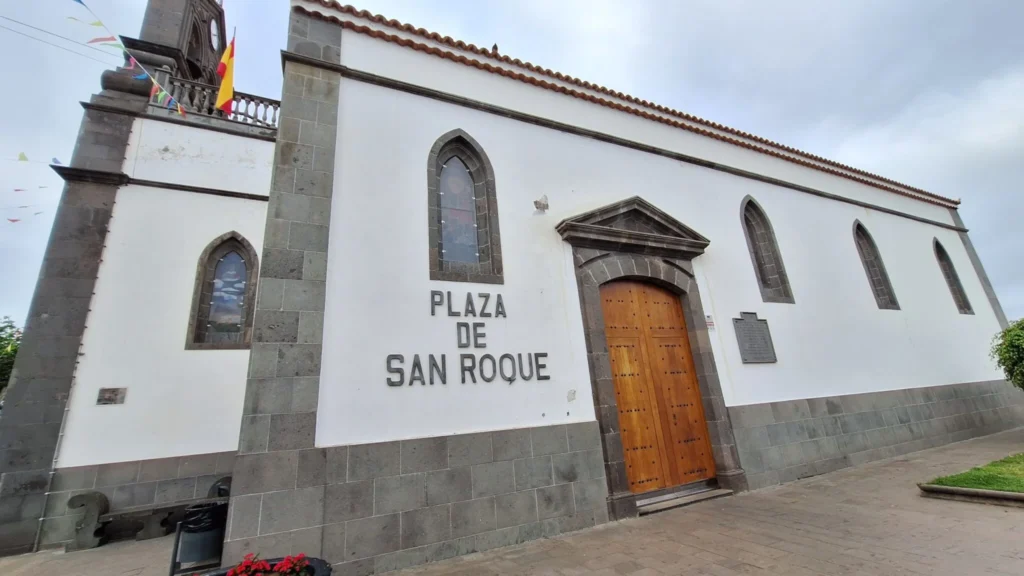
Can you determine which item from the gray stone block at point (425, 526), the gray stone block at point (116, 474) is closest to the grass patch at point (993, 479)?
the gray stone block at point (425, 526)

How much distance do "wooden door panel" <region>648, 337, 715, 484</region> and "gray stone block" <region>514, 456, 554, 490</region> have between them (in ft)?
6.96

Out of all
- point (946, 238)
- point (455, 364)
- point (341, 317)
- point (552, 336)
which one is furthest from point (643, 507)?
point (946, 238)

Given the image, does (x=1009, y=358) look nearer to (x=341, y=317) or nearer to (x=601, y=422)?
(x=601, y=422)

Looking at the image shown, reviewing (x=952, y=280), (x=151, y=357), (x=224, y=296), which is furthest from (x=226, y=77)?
(x=952, y=280)

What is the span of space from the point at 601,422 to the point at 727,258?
4.04 metres

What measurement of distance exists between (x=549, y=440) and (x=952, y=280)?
13.5 meters

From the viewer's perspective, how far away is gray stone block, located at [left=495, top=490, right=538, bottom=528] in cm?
427

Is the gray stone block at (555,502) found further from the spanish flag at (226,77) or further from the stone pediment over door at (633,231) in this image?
the spanish flag at (226,77)

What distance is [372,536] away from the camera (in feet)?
12.3

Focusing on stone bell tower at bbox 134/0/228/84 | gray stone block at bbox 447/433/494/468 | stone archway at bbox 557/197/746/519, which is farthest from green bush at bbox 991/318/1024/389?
stone bell tower at bbox 134/0/228/84

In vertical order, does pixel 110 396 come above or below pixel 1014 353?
above

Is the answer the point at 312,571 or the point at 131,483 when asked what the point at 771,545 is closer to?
the point at 312,571

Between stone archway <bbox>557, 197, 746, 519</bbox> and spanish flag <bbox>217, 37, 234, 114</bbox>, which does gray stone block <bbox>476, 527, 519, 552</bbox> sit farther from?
spanish flag <bbox>217, 37, 234, 114</bbox>

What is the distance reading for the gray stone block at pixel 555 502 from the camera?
177 inches
